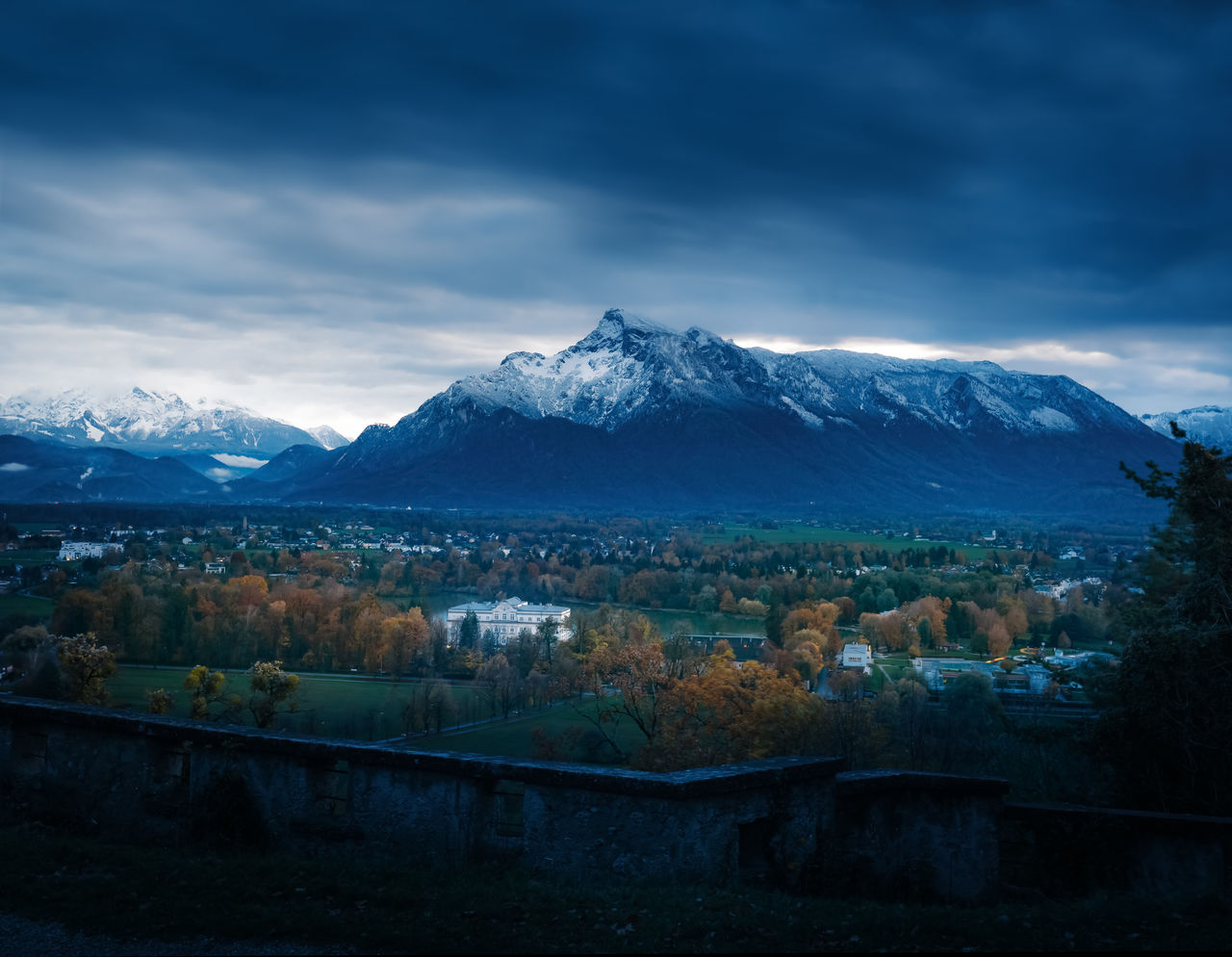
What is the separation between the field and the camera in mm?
51094

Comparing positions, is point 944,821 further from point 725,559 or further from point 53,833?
point 725,559

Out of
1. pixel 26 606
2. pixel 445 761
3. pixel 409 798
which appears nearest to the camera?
pixel 445 761

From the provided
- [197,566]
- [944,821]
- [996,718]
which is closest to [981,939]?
[944,821]

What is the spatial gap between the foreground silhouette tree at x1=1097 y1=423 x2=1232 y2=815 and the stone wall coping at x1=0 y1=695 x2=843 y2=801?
1014 cm

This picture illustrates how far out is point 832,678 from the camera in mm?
59938

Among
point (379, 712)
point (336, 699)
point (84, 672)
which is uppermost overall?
point (84, 672)

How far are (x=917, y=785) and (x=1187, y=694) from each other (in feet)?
32.8

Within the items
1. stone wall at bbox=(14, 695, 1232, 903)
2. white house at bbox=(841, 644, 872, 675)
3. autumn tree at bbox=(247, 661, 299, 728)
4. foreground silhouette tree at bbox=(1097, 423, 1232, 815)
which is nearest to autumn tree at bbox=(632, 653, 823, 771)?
foreground silhouette tree at bbox=(1097, 423, 1232, 815)

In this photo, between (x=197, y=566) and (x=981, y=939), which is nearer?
(x=981, y=939)

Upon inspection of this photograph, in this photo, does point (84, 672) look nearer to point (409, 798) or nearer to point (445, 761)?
point (409, 798)

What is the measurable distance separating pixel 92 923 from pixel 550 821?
16.0ft

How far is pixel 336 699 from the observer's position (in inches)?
2383

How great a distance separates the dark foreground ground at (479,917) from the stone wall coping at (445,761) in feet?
3.67

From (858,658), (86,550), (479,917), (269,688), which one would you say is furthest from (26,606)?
(479,917)
